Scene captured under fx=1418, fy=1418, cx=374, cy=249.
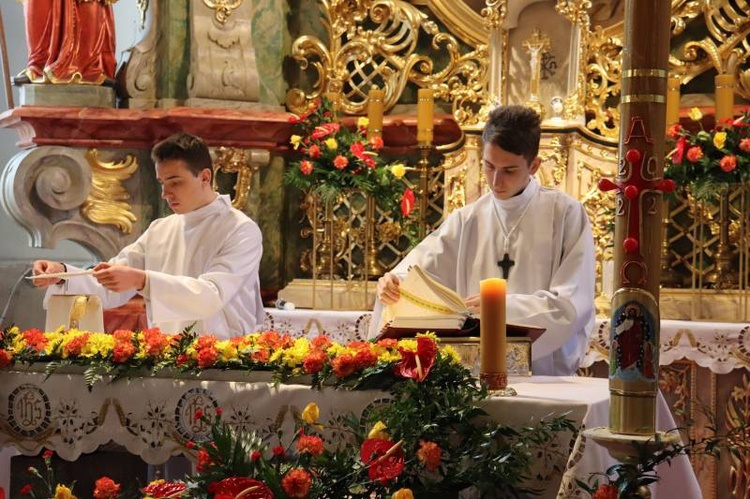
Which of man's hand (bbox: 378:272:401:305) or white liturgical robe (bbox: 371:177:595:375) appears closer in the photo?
man's hand (bbox: 378:272:401:305)

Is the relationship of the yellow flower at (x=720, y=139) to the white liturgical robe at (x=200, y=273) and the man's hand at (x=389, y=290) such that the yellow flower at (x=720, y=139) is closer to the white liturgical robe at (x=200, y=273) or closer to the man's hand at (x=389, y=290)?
the white liturgical robe at (x=200, y=273)

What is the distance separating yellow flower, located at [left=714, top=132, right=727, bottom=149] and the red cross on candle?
4035 mm

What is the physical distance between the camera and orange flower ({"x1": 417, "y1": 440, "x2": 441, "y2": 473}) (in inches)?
141

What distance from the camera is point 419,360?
3.94 metres

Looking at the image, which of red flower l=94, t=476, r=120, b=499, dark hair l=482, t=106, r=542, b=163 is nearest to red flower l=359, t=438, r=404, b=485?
red flower l=94, t=476, r=120, b=499

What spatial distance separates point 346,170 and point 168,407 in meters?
3.74

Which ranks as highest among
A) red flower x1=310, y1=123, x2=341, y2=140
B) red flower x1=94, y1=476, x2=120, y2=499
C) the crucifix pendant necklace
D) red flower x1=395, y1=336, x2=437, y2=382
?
red flower x1=310, y1=123, x2=341, y2=140

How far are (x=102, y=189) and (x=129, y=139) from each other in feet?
1.10

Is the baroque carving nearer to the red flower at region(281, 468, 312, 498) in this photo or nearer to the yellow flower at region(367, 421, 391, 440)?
the yellow flower at region(367, 421, 391, 440)

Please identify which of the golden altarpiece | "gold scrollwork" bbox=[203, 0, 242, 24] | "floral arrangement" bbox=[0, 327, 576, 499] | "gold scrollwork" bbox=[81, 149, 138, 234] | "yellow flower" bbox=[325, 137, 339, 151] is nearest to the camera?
"floral arrangement" bbox=[0, 327, 576, 499]

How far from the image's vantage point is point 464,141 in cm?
823

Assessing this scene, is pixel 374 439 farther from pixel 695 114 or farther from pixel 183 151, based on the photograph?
pixel 695 114

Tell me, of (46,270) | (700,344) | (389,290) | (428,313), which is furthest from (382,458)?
(700,344)

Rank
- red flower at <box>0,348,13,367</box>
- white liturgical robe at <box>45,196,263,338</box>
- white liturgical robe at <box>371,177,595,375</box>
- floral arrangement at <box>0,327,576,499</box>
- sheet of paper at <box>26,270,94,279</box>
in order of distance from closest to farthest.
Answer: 1. floral arrangement at <box>0,327,576,499</box>
2. red flower at <box>0,348,13,367</box>
3. white liturgical robe at <box>371,177,595,375</box>
4. sheet of paper at <box>26,270,94,279</box>
5. white liturgical robe at <box>45,196,263,338</box>
